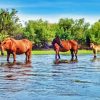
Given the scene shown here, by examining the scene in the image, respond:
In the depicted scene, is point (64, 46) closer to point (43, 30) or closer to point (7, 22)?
point (7, 22)

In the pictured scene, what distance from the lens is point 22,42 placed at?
111ft

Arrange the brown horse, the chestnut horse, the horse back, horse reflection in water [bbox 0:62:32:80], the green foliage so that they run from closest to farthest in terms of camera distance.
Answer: horse reflection in water [bbox 0:62:32:80]
the brown horse
the horse back
the chestnut horse
the green foliage

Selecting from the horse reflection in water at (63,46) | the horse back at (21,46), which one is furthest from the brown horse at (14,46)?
the horse reflection in water at (63,46)

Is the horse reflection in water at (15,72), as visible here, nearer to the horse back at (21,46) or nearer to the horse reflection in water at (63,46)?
the horse back at (21,46)

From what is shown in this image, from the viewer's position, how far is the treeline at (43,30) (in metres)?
75.4

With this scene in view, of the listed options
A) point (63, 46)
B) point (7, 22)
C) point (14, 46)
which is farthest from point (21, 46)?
point (7, 22)

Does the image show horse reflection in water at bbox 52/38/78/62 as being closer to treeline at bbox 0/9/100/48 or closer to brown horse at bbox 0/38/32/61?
brown horse at bbox 0/38/32/61

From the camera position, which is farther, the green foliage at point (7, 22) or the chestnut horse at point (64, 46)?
the green foliage at point (7, 22)

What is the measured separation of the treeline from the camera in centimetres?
7544

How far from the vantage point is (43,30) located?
8938cm

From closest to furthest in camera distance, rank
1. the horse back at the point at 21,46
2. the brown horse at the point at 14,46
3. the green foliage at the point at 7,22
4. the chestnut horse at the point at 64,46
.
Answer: the brown horse at the point at 14,46 → the horse back at the point at 21,46 → the chestnut horse at the point at 64,46 → the green foliage at the point at 7,22

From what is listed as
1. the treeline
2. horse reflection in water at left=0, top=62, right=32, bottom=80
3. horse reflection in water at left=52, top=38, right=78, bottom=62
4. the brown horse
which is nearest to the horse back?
the brown horse

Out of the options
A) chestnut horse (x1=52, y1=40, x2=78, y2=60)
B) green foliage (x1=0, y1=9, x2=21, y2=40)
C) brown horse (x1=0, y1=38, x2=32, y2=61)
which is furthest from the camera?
green foliage (x1=0, y1=9, x2=21, y2=40)

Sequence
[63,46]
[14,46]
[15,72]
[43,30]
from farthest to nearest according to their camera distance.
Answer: [43,30]
[63,46]
[14,46]
[15,72]
